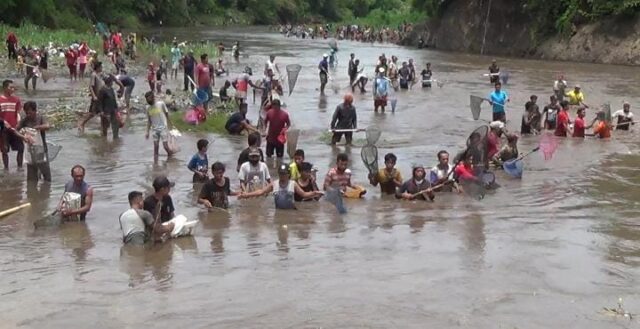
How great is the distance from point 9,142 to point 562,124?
11795 mm

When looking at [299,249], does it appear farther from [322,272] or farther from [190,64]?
[190,64]

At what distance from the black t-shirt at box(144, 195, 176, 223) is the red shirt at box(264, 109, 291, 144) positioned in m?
5.19

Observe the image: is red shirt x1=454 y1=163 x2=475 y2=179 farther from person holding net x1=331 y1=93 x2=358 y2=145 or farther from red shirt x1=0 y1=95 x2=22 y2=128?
red shirt x1=0 y1=95 x2=22 y2=128

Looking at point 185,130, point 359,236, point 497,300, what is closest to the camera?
point 497,300

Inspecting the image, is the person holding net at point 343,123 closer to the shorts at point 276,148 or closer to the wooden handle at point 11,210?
the shorts at point 276,148

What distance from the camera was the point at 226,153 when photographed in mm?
17141

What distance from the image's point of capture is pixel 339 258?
378 inches

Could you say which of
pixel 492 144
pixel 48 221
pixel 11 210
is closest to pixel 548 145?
pixel 492 144

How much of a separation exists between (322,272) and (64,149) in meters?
9.26

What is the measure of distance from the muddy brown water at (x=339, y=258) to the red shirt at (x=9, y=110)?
34.9 inches

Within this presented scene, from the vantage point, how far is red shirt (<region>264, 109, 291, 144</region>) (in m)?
15.5

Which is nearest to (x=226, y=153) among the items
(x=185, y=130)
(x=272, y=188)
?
(x=185, y=130)

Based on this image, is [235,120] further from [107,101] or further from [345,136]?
[107,101]

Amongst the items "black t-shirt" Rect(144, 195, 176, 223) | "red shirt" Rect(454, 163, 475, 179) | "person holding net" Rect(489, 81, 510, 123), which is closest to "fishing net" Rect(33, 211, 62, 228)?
"black t-shirt" Rect(144, 195, 176, 223)
